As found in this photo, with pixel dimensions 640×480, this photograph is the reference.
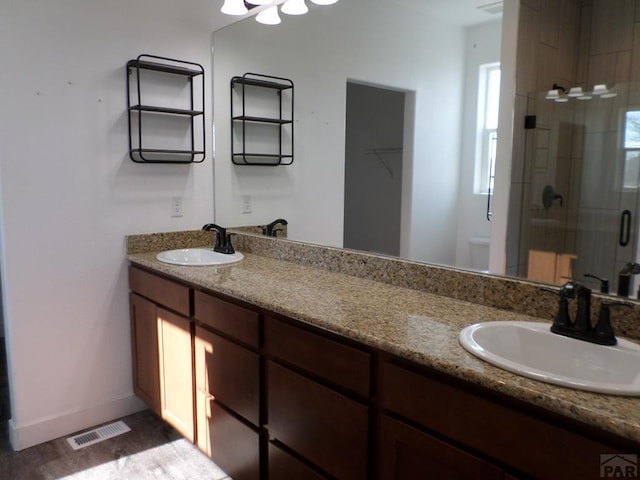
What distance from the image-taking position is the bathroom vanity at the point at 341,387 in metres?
0.98

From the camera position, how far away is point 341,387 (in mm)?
1414

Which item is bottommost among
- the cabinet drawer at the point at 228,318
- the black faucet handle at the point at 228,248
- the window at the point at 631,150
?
the cabinet drawer at the point at 228,318

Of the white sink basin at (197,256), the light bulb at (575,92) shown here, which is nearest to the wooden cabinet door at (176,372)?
the white sink basin at (197,256)

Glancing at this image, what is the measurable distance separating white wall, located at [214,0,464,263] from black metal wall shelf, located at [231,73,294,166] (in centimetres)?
4

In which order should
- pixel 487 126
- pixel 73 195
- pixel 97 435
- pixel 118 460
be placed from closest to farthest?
pixel 487 126
pixel 118 460
pixel 73 195
pixel 97 435

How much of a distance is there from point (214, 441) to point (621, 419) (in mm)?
1583

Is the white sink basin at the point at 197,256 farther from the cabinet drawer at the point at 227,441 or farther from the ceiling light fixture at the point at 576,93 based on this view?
the ceiling light fixture at the point at 576,93

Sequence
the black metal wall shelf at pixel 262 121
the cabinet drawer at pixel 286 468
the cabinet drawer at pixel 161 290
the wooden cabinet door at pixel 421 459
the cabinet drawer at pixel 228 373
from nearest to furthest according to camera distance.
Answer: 1. the wooden cabinet door at pixel 421 459
2. the cabinet drawer at pixel 286 468
3. the cabinet drawer at pixel 228 373
4. the cabinet drawer at pixel 161 290
5. the black metal wall shelf at pixel 262 121

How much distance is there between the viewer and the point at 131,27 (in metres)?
2.43

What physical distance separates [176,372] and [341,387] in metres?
1.07

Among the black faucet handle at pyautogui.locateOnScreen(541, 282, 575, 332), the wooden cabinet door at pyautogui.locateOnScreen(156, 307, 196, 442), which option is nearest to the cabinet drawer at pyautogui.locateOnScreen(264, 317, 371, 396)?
the black faucet handle at pyautogui.locateOnScreen(541, 282, 575, 332)

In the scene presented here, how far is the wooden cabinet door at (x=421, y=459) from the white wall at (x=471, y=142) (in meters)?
0.68

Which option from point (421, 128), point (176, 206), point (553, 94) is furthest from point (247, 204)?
point (553, 94)

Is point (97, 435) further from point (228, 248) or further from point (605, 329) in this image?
point (605, 329)
